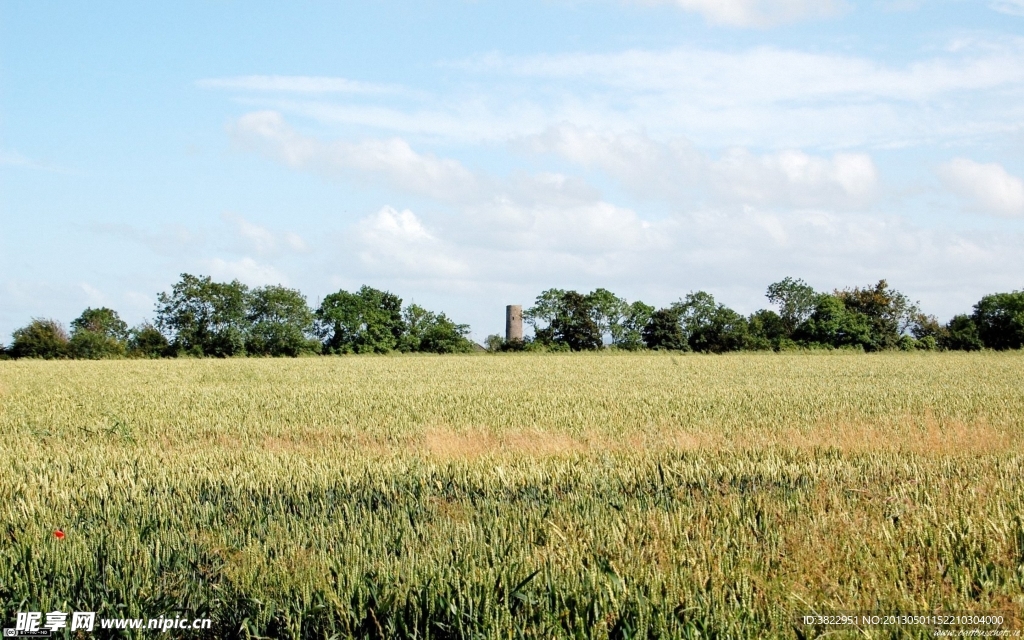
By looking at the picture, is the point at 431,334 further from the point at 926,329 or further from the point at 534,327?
the point at 926,329

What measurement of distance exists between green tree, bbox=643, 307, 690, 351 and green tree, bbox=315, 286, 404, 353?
24.1 meters

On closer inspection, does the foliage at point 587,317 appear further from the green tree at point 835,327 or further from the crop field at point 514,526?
the crop field at point 514,526

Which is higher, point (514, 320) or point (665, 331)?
point (514, 320)

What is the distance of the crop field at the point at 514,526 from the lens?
4.99 m

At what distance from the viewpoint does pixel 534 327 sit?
8469 cm

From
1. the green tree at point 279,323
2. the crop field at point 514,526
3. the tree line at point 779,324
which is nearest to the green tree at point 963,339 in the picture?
the tree line at point 779,324

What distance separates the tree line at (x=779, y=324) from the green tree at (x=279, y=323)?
16.5 metres

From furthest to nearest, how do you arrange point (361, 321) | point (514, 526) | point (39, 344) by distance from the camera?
point (361, 321)
point (39, 344)
point (514, 526)

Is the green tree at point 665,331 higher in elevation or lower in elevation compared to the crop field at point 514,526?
higher

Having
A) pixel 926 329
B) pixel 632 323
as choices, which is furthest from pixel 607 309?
pixel 926 329

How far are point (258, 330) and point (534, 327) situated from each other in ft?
88.2

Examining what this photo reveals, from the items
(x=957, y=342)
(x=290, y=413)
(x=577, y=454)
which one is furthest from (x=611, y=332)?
(x=577, y=454)

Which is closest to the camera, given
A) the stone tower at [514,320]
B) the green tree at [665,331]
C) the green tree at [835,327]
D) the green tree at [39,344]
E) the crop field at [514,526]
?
the crop field at [514,526]

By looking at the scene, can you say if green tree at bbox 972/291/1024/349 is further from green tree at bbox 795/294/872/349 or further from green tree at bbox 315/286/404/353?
green tree at bbox 315/286/404/353
